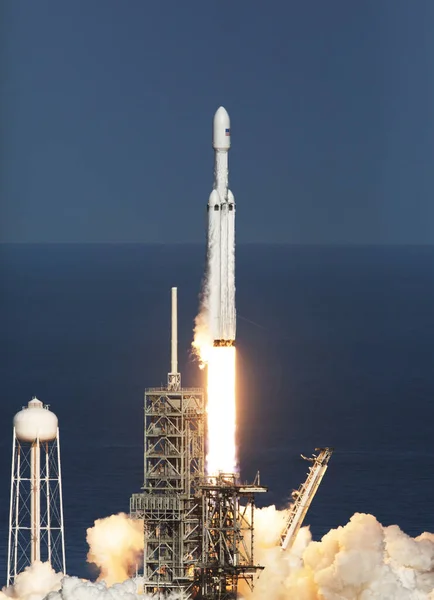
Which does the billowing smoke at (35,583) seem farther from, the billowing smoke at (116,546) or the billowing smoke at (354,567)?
the billowing smoke at (354,567)

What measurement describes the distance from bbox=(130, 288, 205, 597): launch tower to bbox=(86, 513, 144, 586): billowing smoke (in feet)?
11.5

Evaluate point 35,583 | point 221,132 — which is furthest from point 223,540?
point 221,132

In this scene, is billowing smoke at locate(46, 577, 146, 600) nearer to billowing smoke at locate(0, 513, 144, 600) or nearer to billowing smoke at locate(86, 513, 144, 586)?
billowing smoke at locate(0, 513, 144, 600)

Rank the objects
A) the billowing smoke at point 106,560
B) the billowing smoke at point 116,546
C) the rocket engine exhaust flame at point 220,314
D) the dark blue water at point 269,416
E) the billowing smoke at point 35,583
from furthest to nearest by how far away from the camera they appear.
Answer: the dark blue water at point 269,416 < the billowing smoke at point 116,546 < the rocket engine exhaust flame at point 220,314 < the billowing smoke at point 106,560 < the billowing smoke at point 35,583

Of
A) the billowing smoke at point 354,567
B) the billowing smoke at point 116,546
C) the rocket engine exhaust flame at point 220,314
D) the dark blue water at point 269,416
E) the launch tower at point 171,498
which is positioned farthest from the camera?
the dark blue water at point 269,416

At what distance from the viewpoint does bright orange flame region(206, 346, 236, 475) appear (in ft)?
323

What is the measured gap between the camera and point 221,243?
321 ft

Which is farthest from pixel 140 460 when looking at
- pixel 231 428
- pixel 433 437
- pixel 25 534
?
pixel 231 428

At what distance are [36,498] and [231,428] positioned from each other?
308 inches

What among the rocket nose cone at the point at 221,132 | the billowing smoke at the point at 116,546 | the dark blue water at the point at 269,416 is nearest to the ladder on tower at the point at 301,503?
the billowing smoke at the point at 116,546

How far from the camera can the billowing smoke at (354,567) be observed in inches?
3634

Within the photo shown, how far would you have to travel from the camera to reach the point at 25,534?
13112 cm

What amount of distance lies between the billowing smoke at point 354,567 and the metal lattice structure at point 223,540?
0.95m

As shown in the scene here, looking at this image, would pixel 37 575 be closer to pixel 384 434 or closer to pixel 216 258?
pixel 216 258
